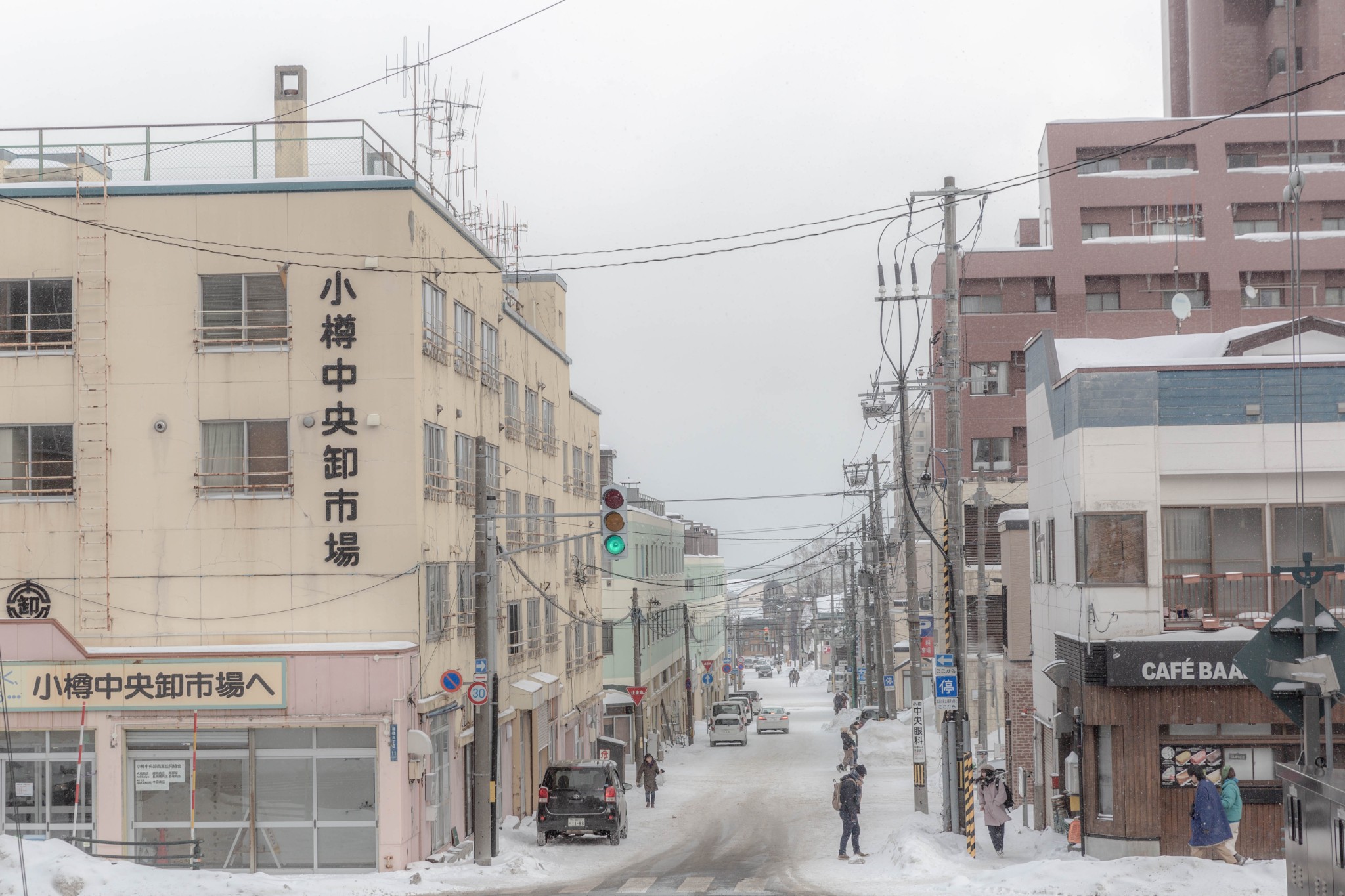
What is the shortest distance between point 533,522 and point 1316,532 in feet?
74.4

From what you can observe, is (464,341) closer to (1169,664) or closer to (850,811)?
(850,811)

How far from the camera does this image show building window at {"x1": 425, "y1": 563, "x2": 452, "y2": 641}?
26.1 m

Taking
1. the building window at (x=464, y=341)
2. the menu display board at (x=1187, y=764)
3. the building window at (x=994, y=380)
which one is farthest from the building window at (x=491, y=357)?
the building window at (x=994, y=380)

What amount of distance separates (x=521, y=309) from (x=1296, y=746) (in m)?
29.5

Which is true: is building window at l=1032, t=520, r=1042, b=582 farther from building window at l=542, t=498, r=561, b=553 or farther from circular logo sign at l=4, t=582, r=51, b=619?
circular logo sign at l=4, t=582, r=51, b=619

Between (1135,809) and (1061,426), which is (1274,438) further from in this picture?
(1135,809)

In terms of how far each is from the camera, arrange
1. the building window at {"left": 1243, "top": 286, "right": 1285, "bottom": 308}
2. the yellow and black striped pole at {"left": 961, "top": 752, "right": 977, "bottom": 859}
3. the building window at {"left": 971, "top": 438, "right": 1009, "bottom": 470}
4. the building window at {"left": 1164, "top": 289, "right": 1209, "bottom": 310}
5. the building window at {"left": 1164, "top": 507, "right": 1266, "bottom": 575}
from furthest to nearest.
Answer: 1. the building window at {"left": 971, "top": 438, "right": 1009, "bottom": 470}
2. the building window at {"left": 1243, "top": 286, "right": 1285, "bottom": 308}
3. the building window at {"left": 1164, "top": 289, "right": 1209, "bottom": 310}
4. the yellow and black striped pole at {"left": 961, "top": 752, "right": 977, "bottom": 859}
5. the building window at {"left": 1164, "top": 507, "right": 1266, "bottom": 575}

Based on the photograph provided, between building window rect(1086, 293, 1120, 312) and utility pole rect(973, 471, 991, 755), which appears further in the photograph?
building window rect(1086, 293, 1120, 312)

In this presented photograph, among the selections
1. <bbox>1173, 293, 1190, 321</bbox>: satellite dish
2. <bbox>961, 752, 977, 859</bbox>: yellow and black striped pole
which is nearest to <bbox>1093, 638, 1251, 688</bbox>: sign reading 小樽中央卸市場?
<bbox>961, 752, 977, 859</bbox>: yellow and black striped pole

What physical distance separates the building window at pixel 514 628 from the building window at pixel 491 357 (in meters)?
5.91

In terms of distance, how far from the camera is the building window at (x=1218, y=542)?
2205 cm

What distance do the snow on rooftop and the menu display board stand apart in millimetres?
6563

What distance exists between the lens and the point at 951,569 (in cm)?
2550

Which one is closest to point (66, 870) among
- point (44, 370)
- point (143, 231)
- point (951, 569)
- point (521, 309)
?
point (44, 370)
